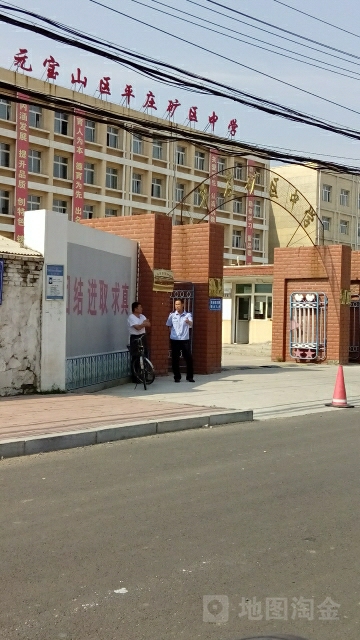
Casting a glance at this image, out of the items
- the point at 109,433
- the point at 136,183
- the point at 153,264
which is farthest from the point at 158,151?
the point at 109,433

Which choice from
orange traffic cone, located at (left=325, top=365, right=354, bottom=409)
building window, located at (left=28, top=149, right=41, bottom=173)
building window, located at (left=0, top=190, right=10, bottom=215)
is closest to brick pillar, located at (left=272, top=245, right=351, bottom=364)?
orange traffic cone, located at (left=325, top=365, right=354, bottom=409)

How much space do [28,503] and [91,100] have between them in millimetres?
49957

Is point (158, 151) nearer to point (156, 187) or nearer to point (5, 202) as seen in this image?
point (156, 187)

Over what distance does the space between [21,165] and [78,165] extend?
16.8 feet

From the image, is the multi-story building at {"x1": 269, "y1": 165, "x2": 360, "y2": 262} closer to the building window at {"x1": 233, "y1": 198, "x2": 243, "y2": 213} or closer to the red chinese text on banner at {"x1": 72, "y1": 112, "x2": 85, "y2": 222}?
the building window at {"x1": 233, "y1": 198, "x2": 243, "y2": 213}

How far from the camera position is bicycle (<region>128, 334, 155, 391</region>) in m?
15.3

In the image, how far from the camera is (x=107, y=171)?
5731 cm

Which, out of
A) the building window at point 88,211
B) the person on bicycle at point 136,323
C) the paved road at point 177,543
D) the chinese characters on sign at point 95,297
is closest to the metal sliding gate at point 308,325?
the chinese characters on sign at point 95,297

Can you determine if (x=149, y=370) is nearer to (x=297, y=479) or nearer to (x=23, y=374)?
(x=23, y=374)

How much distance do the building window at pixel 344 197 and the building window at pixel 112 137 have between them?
71.7ft

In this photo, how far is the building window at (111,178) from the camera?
5735 centimetres

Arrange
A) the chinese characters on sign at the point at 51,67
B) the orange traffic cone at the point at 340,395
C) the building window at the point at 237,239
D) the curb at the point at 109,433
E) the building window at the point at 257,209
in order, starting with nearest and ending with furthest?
the curb at the point at 109,433, the orange traffic cone at the point at 340,395, the chinese characters on sign at the point at 51,67, the building window at the point at 237,239, the building window at the point at 257,209

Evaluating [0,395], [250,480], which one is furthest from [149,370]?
[250,480]

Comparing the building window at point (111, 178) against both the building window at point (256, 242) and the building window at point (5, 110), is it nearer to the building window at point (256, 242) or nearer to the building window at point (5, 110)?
the building window at point (5, 110)
